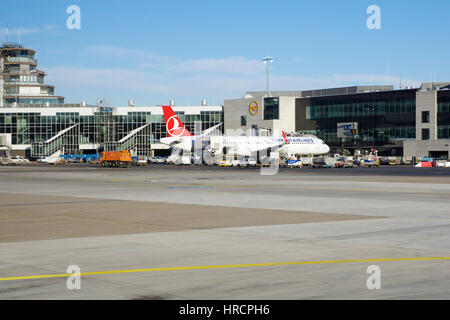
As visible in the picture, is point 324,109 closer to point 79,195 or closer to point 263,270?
point 79,195

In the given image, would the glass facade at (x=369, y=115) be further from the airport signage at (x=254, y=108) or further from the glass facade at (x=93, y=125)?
the glass facade at (x=93, y=125)

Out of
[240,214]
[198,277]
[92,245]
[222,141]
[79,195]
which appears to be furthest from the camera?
[222,141]

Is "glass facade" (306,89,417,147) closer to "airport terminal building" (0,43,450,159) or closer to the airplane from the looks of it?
"airport terminal building" (0,43,450,159)

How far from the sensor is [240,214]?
2691 cm

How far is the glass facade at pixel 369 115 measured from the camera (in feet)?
476

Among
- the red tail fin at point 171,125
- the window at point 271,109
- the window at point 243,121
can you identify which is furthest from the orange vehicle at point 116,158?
the window at point 243,121

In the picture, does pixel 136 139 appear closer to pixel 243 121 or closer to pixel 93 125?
pixel 93 125

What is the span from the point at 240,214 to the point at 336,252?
421 inches

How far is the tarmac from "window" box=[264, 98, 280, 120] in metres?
132

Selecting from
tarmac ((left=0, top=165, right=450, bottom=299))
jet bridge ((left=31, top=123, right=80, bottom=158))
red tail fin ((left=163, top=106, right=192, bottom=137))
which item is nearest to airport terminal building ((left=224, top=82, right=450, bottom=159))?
red tail fin ((left=163, top=106, right=192, bottom=137))

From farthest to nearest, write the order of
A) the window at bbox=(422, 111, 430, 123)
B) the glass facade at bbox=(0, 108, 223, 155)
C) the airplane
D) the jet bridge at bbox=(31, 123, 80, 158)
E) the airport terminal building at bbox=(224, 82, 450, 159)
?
the glass facade at bbox=(0, 108, 223, 155)
the jet bridge at bbox=(31, 123, 80, 158)
the window at bbox=(422, 111, 430, 123)
the airport terminal building at bbox=(224, 82, 450, 159)
the airplane

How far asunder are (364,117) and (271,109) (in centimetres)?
2478

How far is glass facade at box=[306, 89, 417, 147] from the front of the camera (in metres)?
145
